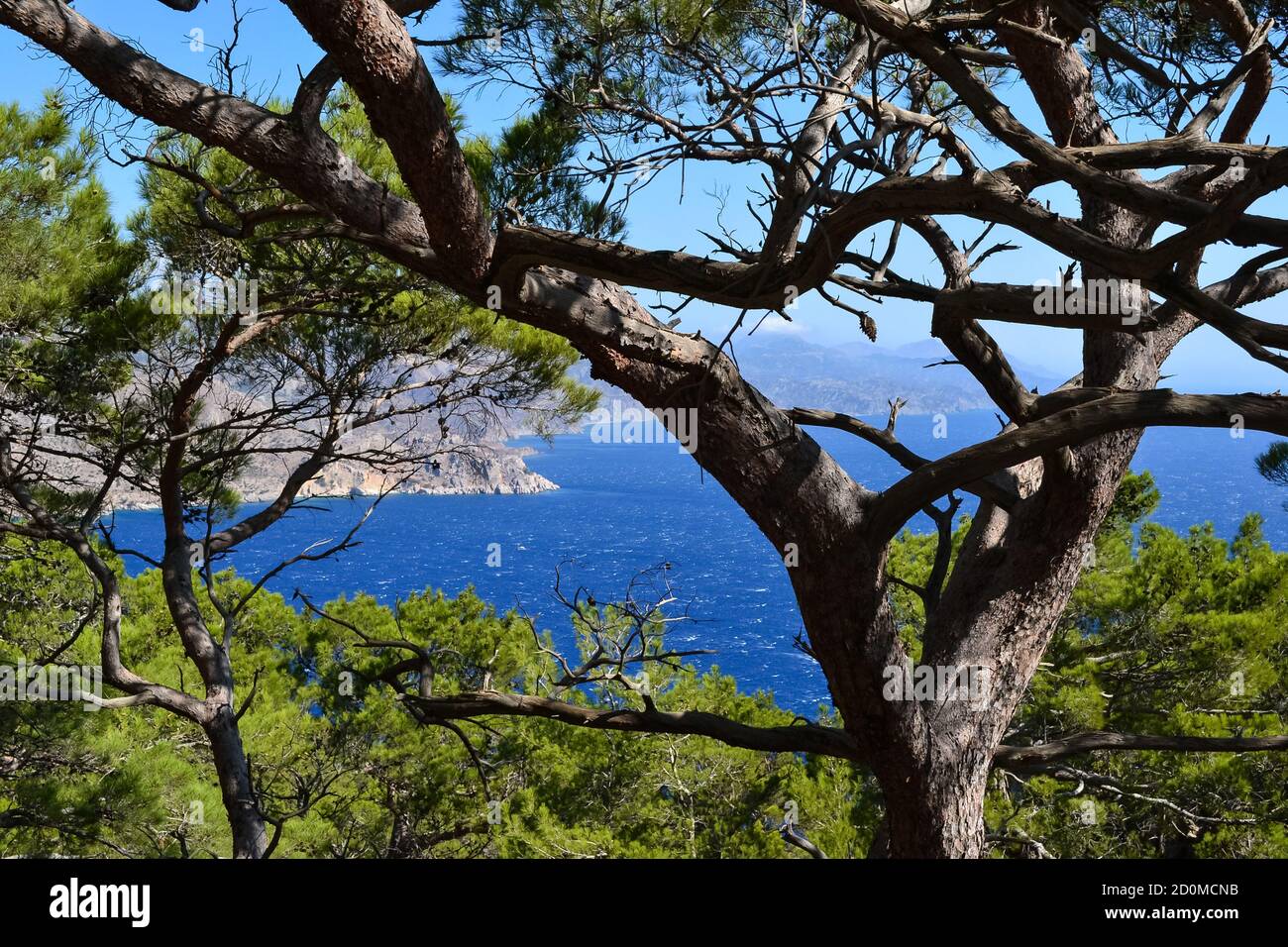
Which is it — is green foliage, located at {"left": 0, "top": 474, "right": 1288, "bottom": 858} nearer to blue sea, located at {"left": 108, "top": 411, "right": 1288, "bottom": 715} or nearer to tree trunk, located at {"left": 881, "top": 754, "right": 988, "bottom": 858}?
tree trunk, located at {"left": 881, "top": 754, "right": 988, "bottom": 858}

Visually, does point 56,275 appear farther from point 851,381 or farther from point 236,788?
point 851,381

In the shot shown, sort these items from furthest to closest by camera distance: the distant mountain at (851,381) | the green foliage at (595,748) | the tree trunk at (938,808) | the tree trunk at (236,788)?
the distant mountain at (851,381) → the green foliage at (595,748) → the tree trunk at (236,788) → the tree trunk at (938,808)

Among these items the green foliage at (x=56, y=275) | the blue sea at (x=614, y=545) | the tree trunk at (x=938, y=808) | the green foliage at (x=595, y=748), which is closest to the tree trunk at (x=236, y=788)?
the green foliage at (x=595, y=748)

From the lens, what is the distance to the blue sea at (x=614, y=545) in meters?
31.1

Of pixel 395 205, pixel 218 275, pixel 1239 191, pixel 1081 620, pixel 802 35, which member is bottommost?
pixel 1081 620

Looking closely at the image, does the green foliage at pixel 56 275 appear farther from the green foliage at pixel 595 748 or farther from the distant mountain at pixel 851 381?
the distant mountain at pixel 851 381

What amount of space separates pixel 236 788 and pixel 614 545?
41.2 m

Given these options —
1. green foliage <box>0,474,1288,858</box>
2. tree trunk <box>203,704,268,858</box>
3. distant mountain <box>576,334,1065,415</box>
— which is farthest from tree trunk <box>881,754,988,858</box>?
distant mountain <box>576,334,1065,415</box>

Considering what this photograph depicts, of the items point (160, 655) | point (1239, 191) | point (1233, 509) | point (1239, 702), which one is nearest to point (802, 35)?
point (1239, 191)

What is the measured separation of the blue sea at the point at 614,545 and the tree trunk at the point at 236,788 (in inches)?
671

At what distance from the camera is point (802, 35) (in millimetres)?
3355

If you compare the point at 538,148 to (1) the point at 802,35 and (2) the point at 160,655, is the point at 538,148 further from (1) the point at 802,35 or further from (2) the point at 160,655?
(2) the point at 160,655

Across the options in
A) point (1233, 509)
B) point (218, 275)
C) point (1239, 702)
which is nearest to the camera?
point (218, 275)
